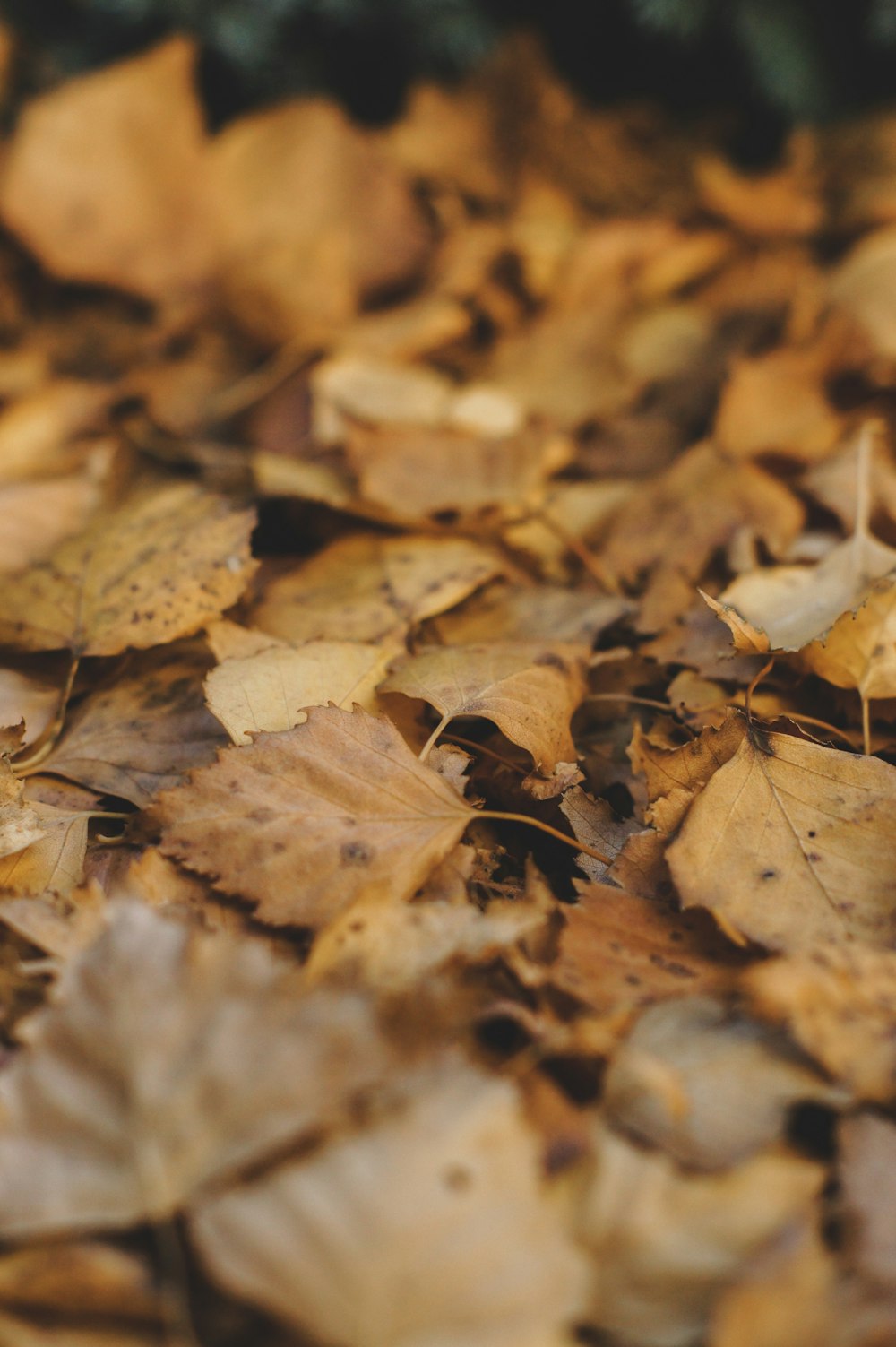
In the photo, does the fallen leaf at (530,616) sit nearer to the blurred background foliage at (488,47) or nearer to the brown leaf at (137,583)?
the brown leaf at (137,583)

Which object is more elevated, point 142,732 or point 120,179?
point 120,179

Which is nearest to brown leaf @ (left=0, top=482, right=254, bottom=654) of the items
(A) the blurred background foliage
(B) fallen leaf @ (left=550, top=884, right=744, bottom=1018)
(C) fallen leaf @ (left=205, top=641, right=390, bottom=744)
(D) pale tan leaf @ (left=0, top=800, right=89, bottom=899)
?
(C) fallen leaf @ (left=205, top=641, right=390, bottom=744)

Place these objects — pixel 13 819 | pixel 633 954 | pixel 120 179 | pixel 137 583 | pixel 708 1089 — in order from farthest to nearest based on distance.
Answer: pixel 120 179 < pixel 137 583 < pixel 13 819 < pixel 633 954 < pixel 708 1089

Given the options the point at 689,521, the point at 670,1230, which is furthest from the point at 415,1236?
the point at 689,521

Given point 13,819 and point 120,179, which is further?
point 120,179

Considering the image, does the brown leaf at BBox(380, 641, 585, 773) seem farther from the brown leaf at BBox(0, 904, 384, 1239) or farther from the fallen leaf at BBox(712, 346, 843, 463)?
the fallen leaf at BBox(712, 346, 843, 463)

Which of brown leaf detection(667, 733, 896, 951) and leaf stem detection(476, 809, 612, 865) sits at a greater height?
brown leaf detection(667, 733, 896, 951)

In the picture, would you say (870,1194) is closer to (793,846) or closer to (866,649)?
(793,846)
